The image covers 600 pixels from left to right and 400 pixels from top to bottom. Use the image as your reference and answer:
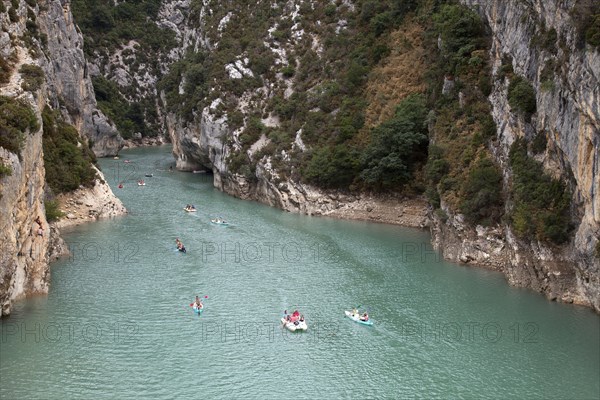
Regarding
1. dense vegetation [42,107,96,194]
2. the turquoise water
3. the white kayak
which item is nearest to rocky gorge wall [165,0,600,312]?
the turquoise water

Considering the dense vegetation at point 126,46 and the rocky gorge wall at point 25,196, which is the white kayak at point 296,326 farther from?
the dense vegetation at point 126,46

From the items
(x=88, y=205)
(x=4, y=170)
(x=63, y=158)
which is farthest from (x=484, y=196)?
(x=63, y=158)

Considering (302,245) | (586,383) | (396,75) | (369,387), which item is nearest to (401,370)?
(369,387)

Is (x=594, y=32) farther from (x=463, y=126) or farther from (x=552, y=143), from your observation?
(x=463, y=126)

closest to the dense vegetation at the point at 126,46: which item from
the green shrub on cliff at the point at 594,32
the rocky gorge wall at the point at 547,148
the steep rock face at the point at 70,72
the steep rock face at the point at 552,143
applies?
the steep rock face at the point at 70,72

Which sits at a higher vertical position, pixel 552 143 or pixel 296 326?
pixel 552 143

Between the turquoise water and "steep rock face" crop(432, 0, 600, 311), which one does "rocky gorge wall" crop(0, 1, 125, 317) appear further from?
"steep rock face" crop(432, 0, 600, 311)

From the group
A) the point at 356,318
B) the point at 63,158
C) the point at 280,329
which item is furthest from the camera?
the point at 63,158
